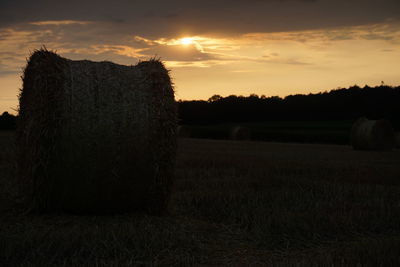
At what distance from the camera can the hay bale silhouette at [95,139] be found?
627 cm

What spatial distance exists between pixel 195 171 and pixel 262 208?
14.8ft

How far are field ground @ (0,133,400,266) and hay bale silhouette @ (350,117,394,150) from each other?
15708mm

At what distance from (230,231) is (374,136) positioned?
65.7 ft

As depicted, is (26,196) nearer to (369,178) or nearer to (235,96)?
(369,178)

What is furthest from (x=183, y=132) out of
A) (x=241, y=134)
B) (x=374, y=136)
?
(x=374, y=136)

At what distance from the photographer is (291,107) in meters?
51.9

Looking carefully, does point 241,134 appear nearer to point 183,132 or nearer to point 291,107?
point 183,132

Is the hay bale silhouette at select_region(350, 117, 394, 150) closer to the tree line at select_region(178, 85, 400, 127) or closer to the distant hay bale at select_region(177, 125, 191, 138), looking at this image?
the distant hay bale at select_region(177, 125, 191, 138)

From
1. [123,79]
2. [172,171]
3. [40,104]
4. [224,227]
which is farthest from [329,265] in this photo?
[40,104]

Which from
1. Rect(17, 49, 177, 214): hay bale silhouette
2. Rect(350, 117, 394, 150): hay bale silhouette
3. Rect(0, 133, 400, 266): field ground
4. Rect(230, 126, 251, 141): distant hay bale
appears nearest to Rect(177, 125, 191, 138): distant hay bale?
Rect(230, 126, 251, 141): distant hay bale

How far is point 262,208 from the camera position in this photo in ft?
22.5

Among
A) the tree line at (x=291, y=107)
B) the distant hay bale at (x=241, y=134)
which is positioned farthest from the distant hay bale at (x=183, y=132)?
the tree line at (x=291, y=107)

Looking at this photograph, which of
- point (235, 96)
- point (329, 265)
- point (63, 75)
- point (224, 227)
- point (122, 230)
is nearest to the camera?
point (329, 265)

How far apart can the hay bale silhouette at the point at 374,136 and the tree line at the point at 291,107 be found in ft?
67.3
